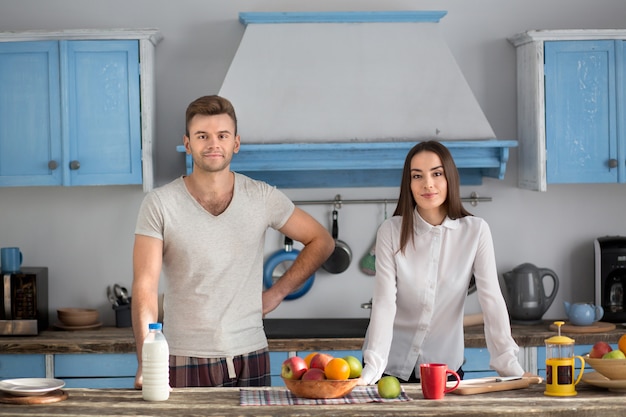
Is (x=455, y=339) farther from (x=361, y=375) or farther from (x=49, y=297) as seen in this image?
(x=49, y=297)

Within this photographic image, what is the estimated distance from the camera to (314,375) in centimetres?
255

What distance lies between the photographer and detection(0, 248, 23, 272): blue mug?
Result: 448 centimetres

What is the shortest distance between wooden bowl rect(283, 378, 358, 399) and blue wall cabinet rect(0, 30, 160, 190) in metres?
2.14

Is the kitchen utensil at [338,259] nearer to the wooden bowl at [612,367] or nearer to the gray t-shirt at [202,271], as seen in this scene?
the gray t-shirt at [202,271]

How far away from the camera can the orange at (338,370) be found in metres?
2.54

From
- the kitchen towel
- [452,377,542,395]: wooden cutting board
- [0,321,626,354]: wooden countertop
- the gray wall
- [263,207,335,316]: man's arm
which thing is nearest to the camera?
the kitchen towel

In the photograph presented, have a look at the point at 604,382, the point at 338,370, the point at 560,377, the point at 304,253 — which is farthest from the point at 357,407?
the point at 304,253

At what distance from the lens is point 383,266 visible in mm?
2973

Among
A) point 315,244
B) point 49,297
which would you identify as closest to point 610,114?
point 315,244

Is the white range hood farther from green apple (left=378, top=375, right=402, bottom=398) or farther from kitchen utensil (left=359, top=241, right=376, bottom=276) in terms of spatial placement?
green apple (left=378, top=375, right=402, bottom=398)

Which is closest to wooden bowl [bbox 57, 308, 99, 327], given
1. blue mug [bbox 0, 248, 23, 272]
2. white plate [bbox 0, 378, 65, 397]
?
blue mug [bbox 0, 248, 23, 272]

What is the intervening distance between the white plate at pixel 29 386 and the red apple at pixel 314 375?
0.68m

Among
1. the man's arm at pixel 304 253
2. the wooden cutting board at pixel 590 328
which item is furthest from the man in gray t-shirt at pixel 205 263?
the wooden cutting board at pixel 590 328

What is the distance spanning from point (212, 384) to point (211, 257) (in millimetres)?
422
